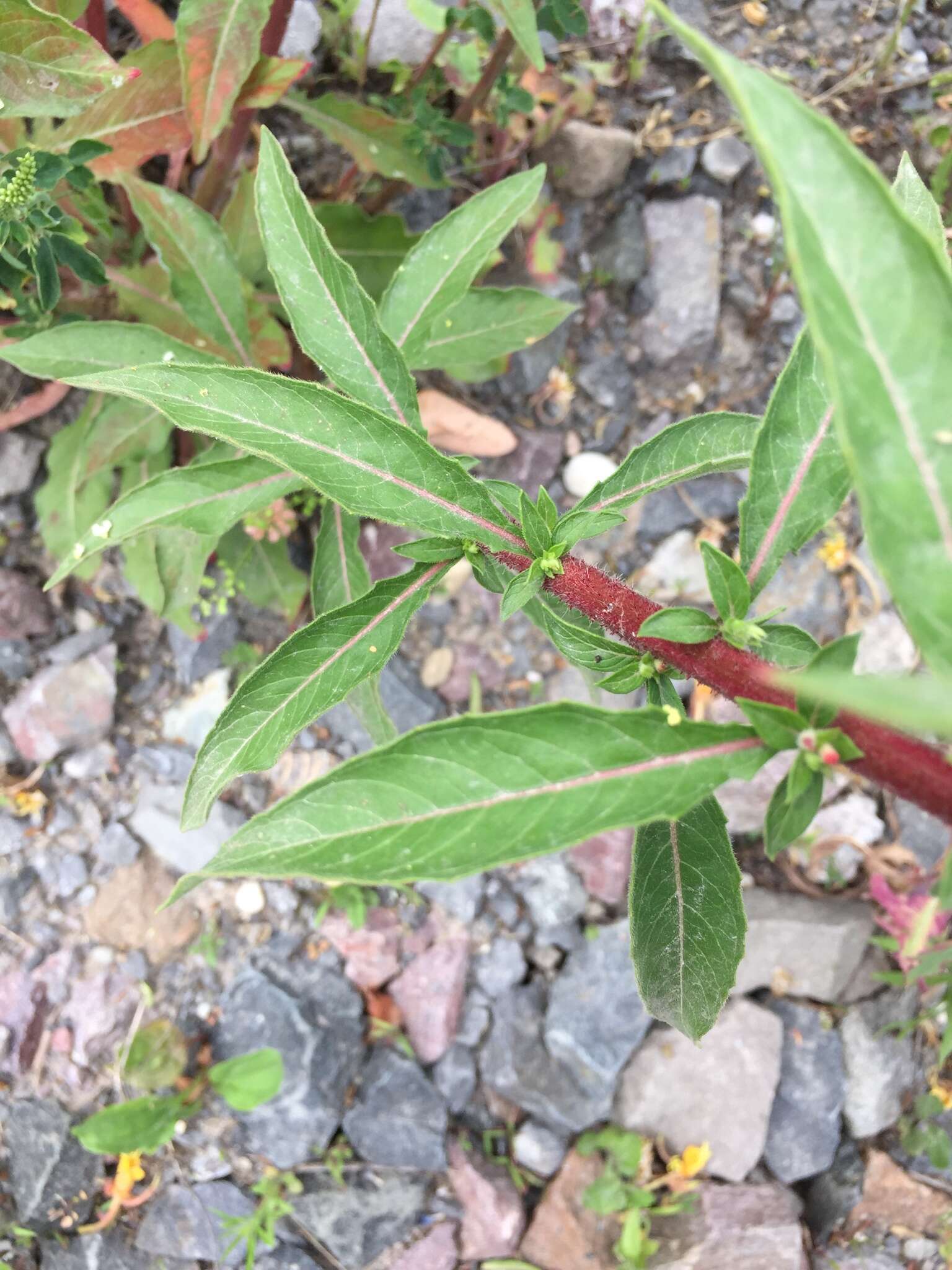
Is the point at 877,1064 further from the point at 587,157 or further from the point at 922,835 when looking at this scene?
the point at 587,157

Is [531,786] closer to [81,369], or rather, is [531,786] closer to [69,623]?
[81,369]

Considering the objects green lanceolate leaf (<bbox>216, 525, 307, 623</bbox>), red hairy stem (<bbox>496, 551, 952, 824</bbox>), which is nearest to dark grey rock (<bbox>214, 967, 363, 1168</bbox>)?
green lanceolate leaf (<bbox>216, 525, 307, 623</bbox>)

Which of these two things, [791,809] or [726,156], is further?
[726,156]

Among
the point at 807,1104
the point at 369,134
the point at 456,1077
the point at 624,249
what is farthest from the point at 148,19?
the point at 807,1104

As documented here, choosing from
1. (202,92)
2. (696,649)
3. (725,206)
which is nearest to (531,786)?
(696,649)

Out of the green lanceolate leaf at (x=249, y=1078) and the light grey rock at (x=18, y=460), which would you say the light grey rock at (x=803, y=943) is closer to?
the green lanceolate leaf at (x=249, y=1078)

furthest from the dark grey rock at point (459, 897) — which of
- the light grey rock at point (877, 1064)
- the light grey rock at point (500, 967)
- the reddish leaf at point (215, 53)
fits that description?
the reddish leaf at point (215, 53)

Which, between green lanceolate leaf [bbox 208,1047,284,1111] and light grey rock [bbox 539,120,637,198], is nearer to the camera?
green lanceolate leaf [bbox 208,1047,284,1111]

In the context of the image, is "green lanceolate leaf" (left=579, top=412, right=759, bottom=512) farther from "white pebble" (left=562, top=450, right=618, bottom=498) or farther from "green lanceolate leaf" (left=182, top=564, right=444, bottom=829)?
"white pebble" (left=562, top=450, right=618, bottom=498)
